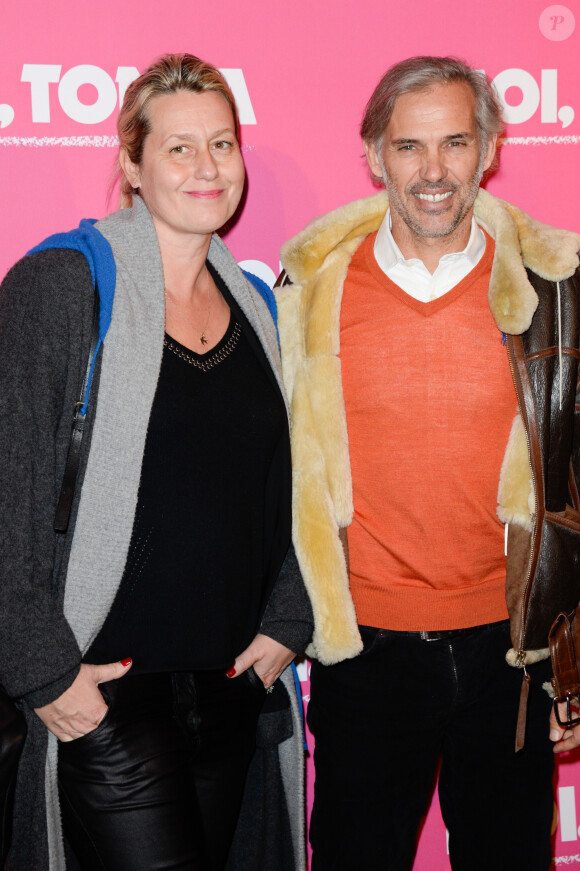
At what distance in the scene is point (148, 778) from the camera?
1.79 meters

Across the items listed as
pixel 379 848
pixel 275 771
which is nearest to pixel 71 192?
pixel 275 771

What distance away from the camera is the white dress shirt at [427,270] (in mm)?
2283

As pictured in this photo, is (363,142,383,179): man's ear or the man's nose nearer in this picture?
the man's nose

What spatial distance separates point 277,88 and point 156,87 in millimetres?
680

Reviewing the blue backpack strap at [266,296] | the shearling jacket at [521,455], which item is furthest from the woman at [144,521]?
the blue backpack strap at [266,296]

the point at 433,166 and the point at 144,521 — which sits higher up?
the point at 433,166

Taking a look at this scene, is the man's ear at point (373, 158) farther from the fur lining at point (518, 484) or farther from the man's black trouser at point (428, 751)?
the man's black trouser at point (428, 751)

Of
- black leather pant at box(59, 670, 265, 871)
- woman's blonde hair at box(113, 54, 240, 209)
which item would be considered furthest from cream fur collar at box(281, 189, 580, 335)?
black leather pant at box(59, 670, 265, 871)

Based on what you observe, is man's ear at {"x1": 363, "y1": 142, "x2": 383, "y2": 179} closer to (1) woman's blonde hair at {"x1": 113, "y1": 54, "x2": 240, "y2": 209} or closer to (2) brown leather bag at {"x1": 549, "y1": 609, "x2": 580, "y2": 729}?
(1) woman's blonde hair at {"x1": 113, "y1": 54, "x2": 240, "y2": 209}

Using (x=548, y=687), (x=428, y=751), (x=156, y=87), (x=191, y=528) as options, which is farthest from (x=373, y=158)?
(x=428, y=751)

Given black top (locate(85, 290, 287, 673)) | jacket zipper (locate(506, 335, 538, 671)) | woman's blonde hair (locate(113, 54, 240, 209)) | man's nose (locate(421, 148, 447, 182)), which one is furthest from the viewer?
man's nose (locate(421, 148, 447, 182))

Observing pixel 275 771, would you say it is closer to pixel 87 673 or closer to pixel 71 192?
pixel 87 673

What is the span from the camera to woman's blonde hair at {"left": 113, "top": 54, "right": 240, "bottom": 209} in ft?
6.68

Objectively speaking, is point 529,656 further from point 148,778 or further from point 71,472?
point 71,472
